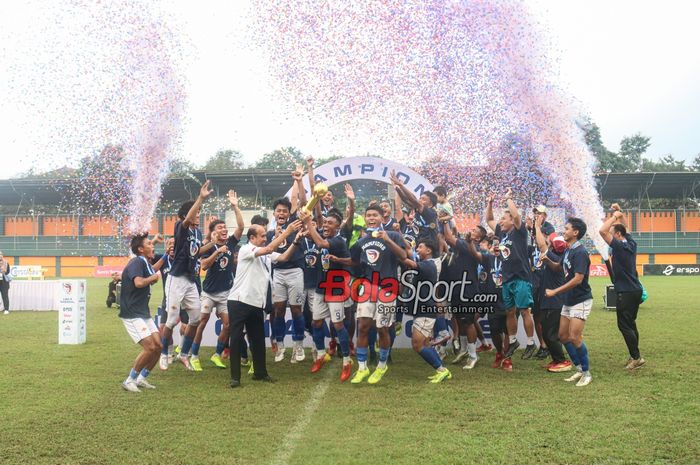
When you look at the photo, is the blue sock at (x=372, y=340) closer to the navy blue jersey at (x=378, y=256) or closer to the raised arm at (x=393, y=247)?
the navy blue jersey at (x=378, y=256)

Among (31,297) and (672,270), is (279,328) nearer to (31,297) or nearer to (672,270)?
(31,297)

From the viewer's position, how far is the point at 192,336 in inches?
377

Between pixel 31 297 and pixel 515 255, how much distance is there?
53.6ft

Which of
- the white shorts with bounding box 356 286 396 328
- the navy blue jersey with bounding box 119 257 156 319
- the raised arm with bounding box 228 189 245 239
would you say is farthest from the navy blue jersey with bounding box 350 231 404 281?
the navy blue jersey with bounding box 119 257 156 319

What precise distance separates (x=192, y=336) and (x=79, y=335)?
12.3ft

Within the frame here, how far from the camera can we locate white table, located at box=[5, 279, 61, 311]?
65.1 ft

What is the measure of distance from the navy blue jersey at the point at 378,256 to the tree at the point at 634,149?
6462 cm

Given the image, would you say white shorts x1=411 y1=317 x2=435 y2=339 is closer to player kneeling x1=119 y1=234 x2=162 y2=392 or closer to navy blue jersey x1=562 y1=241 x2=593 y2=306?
navy blue jersey x1=562 y1=241 x2=593 y2=306

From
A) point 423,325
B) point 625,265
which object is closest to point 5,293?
point 423,325

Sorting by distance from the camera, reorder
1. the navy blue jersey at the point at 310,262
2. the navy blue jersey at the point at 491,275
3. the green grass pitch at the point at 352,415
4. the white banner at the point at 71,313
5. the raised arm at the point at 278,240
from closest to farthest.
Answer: the green grass pitch at the point at 352,415, the raised arm at the point at 278,240, the navy blue jersey at the point at 310,262, the navy blue jersey at the point at 491,275, the white banner at the point at 71,313

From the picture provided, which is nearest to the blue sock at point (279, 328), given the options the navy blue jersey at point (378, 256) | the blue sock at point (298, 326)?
the blue sock at point (298, 326)

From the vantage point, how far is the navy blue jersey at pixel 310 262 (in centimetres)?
970

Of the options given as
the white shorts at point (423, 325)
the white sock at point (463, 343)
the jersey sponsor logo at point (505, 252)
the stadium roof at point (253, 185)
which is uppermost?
the stadium roof at point (253, 185)

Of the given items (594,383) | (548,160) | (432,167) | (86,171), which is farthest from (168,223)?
(594,383)
